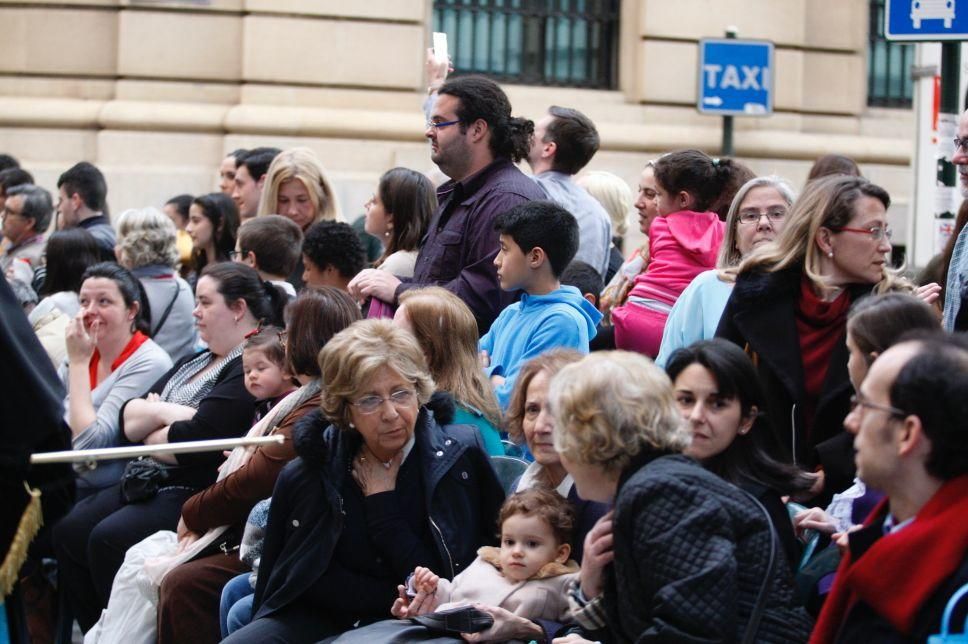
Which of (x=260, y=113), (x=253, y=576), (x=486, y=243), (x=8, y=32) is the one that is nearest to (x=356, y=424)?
(x=253, y=576)

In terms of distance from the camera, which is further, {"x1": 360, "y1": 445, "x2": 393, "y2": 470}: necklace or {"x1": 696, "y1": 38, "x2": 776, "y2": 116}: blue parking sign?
{"x1": 696, "y1": 38, "x2": 776, "y2": 116}: blue parking sign

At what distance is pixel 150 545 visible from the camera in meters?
6.98

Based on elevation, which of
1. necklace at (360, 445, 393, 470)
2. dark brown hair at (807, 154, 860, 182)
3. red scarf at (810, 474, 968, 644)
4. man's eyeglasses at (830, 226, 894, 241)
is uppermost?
dark brown hair at (807, 154, 860, 182)

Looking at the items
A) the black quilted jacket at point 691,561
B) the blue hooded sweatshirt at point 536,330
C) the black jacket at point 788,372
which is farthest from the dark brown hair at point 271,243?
the black quilted jacket at point 691,561

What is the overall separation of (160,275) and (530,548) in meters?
4.64

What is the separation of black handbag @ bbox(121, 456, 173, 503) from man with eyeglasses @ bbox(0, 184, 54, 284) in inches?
158

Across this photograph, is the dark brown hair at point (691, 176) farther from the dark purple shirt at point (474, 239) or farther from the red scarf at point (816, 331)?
the red scarf at point (816, 331)

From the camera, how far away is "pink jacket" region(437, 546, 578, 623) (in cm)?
516

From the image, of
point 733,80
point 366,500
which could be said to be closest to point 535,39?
point 733,80

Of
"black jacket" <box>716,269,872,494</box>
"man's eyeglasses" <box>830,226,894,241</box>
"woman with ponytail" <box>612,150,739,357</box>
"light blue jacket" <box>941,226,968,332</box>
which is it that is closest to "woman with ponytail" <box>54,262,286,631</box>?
"woman with ponytail" <box>612,150,739,357</box>

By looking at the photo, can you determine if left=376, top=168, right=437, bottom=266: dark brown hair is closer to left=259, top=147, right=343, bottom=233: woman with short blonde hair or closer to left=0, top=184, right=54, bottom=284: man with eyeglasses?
left=259, top=147, right=343, bottom=233: woman with short blonde hair

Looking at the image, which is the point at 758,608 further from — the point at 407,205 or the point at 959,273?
the point at 407,205

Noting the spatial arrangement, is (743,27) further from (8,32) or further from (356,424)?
(356,424)

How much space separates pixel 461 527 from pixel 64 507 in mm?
1474
